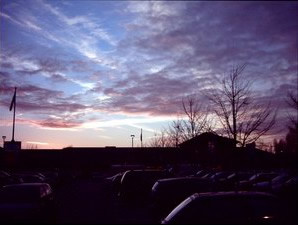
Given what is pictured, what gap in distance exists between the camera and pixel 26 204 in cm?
1296

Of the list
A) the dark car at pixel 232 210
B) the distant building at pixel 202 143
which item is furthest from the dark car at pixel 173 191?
the distant building at pixel 202 143

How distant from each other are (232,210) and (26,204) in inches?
296

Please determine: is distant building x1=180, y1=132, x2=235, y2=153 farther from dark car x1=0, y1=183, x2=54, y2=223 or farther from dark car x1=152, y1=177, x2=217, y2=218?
dark car x1=0, y1=183, x2=54, y2=223

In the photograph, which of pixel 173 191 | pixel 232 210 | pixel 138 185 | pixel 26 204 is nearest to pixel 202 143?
pixel 138 185

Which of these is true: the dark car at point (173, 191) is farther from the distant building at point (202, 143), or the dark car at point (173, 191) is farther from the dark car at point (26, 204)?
the distant building at point (202, 143)

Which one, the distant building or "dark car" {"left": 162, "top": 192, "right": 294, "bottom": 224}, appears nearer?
"dark car" {"left": 162, "top": 192, "right": 294, "bottom": 224}

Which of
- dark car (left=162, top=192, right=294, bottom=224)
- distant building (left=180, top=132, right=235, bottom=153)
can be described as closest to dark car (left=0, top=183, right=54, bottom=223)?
dark car (left=162, top=192, right=294, bottom=224)

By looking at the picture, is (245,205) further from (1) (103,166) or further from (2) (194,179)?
(1) (103,166)

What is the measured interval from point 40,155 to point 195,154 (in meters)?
46.0

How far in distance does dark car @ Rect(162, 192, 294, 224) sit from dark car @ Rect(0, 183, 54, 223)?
601cm

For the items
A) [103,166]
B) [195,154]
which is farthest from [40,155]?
[195,154]

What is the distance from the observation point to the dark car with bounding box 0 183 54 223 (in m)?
12.3

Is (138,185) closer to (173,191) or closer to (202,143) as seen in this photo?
(173,191)

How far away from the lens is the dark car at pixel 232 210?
767cm
